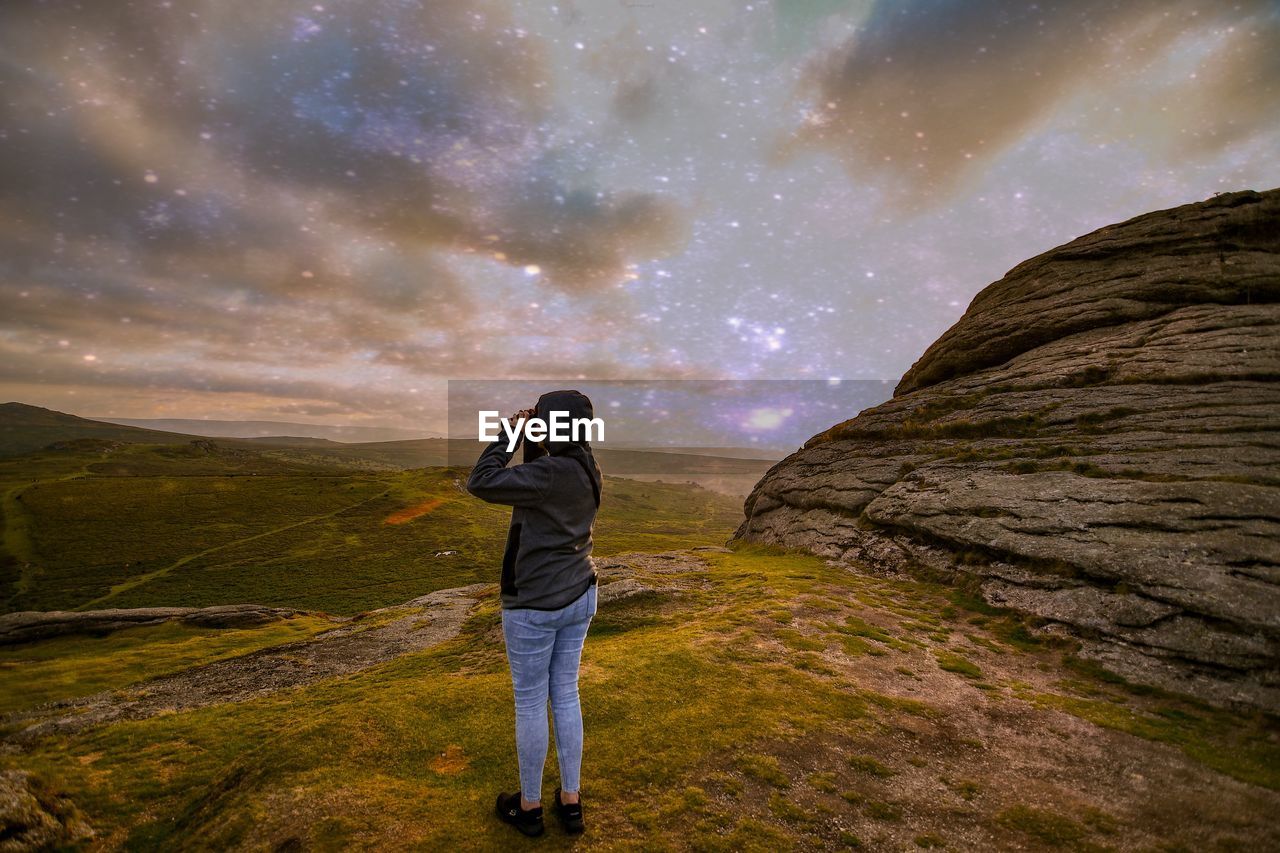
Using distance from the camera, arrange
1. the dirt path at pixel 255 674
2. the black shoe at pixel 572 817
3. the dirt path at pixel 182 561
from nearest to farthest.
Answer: the black shoe at pixel 572 817 → the dirt path at pixel 255 674 → the dirt path at pixel 182 561

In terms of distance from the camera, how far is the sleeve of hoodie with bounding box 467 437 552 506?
5957 mm

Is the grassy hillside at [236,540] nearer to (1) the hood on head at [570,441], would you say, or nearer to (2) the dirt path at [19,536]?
(2) the dirt path at [19,536]

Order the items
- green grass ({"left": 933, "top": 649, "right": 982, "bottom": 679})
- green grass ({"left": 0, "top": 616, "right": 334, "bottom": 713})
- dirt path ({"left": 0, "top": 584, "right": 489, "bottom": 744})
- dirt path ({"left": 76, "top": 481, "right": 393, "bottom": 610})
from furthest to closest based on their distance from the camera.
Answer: dirt path ({"left": 76, "top": 481, "right": 393, "bottom": 610}), green grass ({"left": 0, "top": 616, "right": 334, "bottom": 713}), dirt path ({"left": 0, "top": 584, "right": 489, "bottom": 744}), green grass ({"left": 933, "top": 649, "right": 982, "bottom": 679})

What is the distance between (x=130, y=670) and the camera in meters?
31.8

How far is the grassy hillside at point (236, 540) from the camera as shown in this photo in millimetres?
90875

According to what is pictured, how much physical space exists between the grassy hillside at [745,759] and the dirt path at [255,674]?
211 cm

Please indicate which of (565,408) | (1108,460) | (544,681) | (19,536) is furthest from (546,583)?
(19,536)

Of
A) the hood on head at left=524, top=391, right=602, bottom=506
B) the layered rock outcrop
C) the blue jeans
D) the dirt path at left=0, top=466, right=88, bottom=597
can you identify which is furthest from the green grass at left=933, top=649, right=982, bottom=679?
the dirt path at left=0, top=466, right=88, bottom=597

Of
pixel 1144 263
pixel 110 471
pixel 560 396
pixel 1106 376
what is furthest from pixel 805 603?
pixel 110 471

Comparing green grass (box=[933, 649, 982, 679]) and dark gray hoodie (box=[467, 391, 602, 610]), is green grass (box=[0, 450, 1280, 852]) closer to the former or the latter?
green grass (box=[933, 649, 982, 679])

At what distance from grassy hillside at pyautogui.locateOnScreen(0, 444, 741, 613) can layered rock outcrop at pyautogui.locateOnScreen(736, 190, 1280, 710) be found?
8680 cm

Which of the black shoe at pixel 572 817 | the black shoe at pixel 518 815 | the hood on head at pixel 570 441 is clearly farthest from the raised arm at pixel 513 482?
the black shoe at pixel 518 815

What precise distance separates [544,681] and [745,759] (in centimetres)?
470

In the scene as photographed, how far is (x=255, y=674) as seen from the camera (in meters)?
20.0
